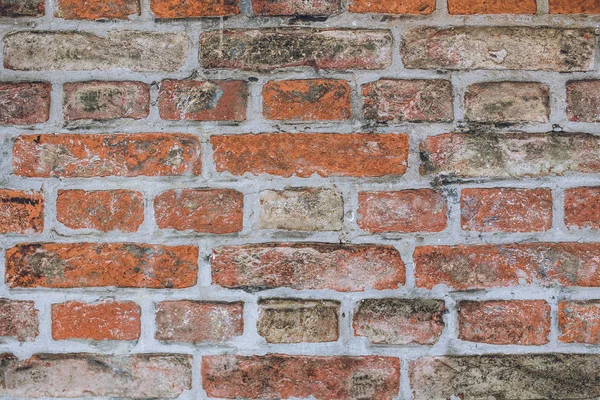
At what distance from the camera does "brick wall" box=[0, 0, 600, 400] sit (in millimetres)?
924

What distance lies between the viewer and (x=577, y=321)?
36.3 inches

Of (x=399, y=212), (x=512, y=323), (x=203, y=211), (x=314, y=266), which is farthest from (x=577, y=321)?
(x=203, y=211)

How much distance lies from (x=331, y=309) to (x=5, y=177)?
0.64 meters

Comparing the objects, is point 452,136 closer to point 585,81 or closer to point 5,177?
point 585,81

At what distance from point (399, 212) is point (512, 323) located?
0.93 ft

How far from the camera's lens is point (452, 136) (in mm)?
933

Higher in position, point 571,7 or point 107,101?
point 571,7

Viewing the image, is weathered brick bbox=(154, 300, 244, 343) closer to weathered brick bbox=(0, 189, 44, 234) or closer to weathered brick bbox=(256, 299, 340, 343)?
weathered brick bbox=(256, 299, 340, 343)

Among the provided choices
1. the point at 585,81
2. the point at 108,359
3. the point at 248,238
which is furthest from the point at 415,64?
the point at 108,359

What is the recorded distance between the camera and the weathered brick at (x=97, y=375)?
93 cm

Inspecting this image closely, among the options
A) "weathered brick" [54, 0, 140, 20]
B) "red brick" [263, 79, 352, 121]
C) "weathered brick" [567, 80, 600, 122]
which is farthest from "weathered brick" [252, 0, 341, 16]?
"weathered brick" [567, 80, 600, 122]

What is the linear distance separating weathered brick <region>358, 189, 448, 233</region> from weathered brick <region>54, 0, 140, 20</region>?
21.2 inches

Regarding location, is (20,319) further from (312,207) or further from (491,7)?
(491,7)

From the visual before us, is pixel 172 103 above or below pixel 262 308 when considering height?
above
